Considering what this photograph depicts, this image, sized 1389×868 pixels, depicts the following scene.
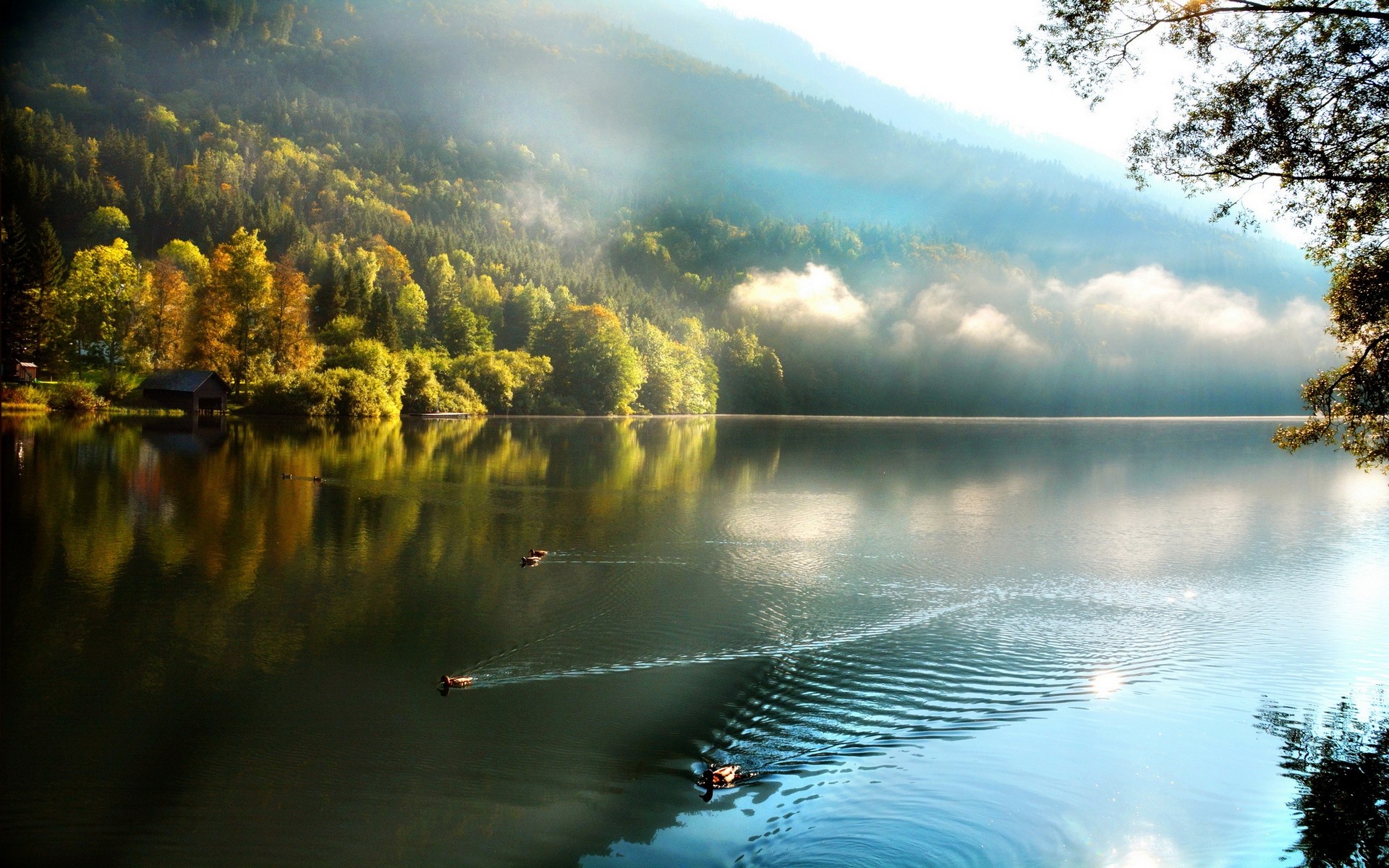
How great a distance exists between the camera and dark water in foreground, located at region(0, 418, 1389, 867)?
30.3 feet

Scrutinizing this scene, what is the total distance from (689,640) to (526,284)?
420 feet

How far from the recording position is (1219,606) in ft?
63.3

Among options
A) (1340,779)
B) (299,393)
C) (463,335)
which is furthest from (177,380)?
(1340,779)

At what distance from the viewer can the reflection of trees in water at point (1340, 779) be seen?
914cm

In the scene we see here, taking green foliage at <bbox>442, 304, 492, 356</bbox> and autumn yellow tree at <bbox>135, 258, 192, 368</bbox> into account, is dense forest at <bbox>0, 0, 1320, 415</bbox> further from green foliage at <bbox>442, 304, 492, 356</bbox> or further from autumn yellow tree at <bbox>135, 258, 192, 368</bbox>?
green foliage at <bbox>442, 304, 492, 356</bbox>

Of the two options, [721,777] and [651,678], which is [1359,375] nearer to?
[651,678]

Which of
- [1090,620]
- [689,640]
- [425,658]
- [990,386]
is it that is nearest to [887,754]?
[689,640]

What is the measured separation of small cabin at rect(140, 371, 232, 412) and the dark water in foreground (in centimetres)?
4646

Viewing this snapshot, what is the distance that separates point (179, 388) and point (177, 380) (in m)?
0.70

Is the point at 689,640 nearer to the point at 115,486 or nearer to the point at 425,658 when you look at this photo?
the point at 425,658

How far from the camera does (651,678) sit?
1382 cm

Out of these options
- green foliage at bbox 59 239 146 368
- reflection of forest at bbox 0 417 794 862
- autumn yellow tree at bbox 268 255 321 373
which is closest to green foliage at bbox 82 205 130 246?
green foliage at bbox 59 239 146 368

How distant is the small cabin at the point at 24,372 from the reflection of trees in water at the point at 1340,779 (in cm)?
7826

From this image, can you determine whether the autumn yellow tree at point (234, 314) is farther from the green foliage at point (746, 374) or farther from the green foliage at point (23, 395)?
the green foliage at point (746, 374)
